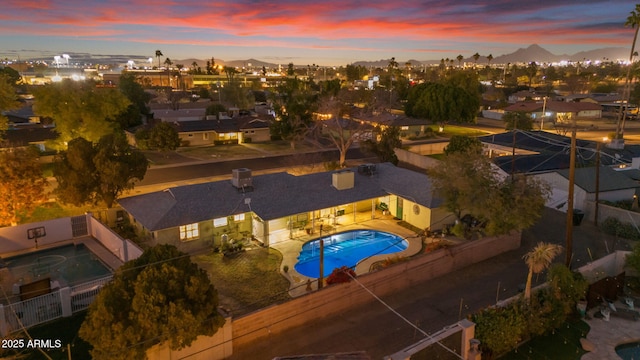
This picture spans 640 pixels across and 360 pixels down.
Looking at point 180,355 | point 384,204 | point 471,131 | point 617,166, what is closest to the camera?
point 180,355

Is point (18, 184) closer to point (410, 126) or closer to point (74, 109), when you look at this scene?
point (74, 109)

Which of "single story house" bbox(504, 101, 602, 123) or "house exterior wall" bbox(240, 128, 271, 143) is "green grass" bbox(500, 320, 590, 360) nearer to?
"house exterior wall" bbox(240, 128, 271, 143)

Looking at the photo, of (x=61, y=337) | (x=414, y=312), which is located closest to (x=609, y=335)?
(x=414, y=312)

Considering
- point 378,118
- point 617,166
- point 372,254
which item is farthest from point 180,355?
point 378,118

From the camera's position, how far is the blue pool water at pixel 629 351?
17.5 meters

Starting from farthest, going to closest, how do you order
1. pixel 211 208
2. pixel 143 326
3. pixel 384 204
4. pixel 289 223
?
1. pixel 384 204
2. pixel 289 223
3. pixel 211 208
4. pixel 143 326

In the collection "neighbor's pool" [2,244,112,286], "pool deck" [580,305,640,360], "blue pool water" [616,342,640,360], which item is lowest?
"blue pool water" [616,342,640,360]

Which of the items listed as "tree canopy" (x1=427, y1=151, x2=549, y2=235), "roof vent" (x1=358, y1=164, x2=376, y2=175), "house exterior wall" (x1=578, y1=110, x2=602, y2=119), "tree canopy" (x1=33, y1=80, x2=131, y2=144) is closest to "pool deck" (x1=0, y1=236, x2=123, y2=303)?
Result: "roof vent" (x1=358, y1=164, x2=376, y2=175)

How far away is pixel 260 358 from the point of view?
1677cm

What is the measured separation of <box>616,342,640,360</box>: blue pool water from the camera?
57.5 feet

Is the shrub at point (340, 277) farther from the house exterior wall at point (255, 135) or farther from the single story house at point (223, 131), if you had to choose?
the house exterior wall at point (255, 135)

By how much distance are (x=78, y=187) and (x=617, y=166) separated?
4655 centimetres

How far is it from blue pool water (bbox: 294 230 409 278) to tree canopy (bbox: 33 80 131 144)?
102 feet

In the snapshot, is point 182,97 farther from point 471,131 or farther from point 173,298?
point 173,298
